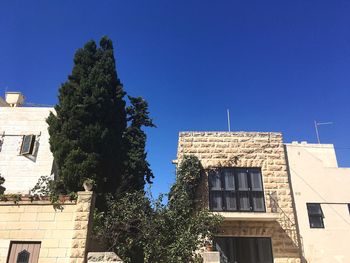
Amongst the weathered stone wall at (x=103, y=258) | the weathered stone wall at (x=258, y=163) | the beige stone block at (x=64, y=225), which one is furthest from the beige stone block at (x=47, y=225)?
the weathered stone wall at (x=258, y=163)

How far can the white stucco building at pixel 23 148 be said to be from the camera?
53.6ft

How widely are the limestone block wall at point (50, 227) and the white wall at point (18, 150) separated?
7.11 m

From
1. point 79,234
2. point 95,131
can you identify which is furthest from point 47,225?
point 95,131

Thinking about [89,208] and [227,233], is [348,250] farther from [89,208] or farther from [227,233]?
[89,208]

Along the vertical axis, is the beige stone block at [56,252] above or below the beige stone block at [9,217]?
below

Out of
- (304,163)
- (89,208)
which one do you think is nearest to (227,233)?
(304,163)

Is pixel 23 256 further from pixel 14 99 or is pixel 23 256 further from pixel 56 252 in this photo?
pixel 14 99

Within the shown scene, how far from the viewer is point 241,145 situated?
603 inches

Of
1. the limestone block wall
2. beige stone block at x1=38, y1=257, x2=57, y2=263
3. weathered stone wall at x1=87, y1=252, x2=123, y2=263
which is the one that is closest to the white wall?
the limestone block wall

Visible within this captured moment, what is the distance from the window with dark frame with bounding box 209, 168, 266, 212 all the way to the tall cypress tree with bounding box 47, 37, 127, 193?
175 inches

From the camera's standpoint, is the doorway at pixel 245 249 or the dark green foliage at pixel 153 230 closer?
the dark green foliage at pixel 153 230

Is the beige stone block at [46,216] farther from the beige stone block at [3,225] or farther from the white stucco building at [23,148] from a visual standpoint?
the white stucco building at [23,148]

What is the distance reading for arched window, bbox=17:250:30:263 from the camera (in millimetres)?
8758

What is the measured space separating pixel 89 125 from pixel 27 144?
19.0 ft
